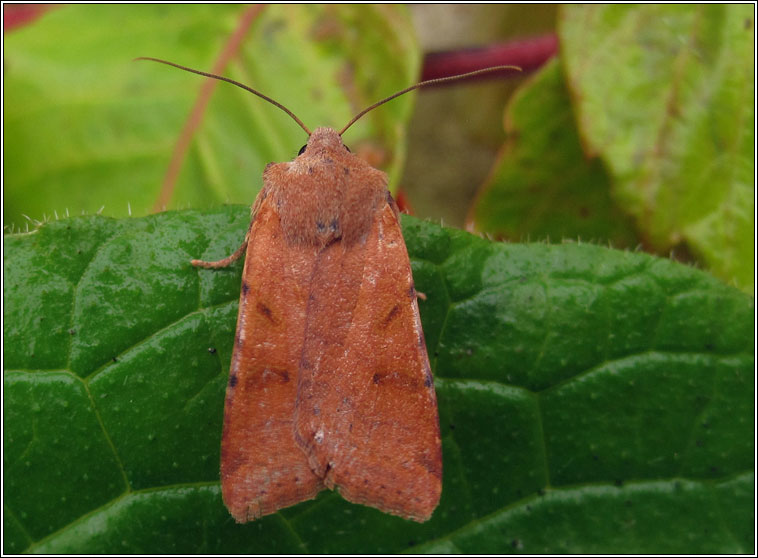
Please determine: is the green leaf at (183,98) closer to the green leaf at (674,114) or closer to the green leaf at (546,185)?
the green leaf at (546,185)

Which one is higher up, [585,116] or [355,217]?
[585,116]

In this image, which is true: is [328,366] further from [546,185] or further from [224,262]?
[546,185]

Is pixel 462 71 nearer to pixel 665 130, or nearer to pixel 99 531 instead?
pixel 665 130

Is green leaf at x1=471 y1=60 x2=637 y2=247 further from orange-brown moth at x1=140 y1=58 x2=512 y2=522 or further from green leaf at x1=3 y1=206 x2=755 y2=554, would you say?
orange-brown moth at x1=140 y1=58 x2=512 y2=522

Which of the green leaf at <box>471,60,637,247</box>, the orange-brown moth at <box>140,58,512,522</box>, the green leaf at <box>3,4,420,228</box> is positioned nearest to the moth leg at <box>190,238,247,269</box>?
the orange-brown moth at <box>140,58,512,522</box>

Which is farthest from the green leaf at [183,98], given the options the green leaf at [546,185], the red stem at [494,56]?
the green leaf at [546,185]

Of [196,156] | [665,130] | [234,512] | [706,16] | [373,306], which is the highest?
[706,16]

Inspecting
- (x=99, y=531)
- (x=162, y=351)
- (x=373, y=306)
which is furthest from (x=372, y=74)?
(x=99, y=531)
